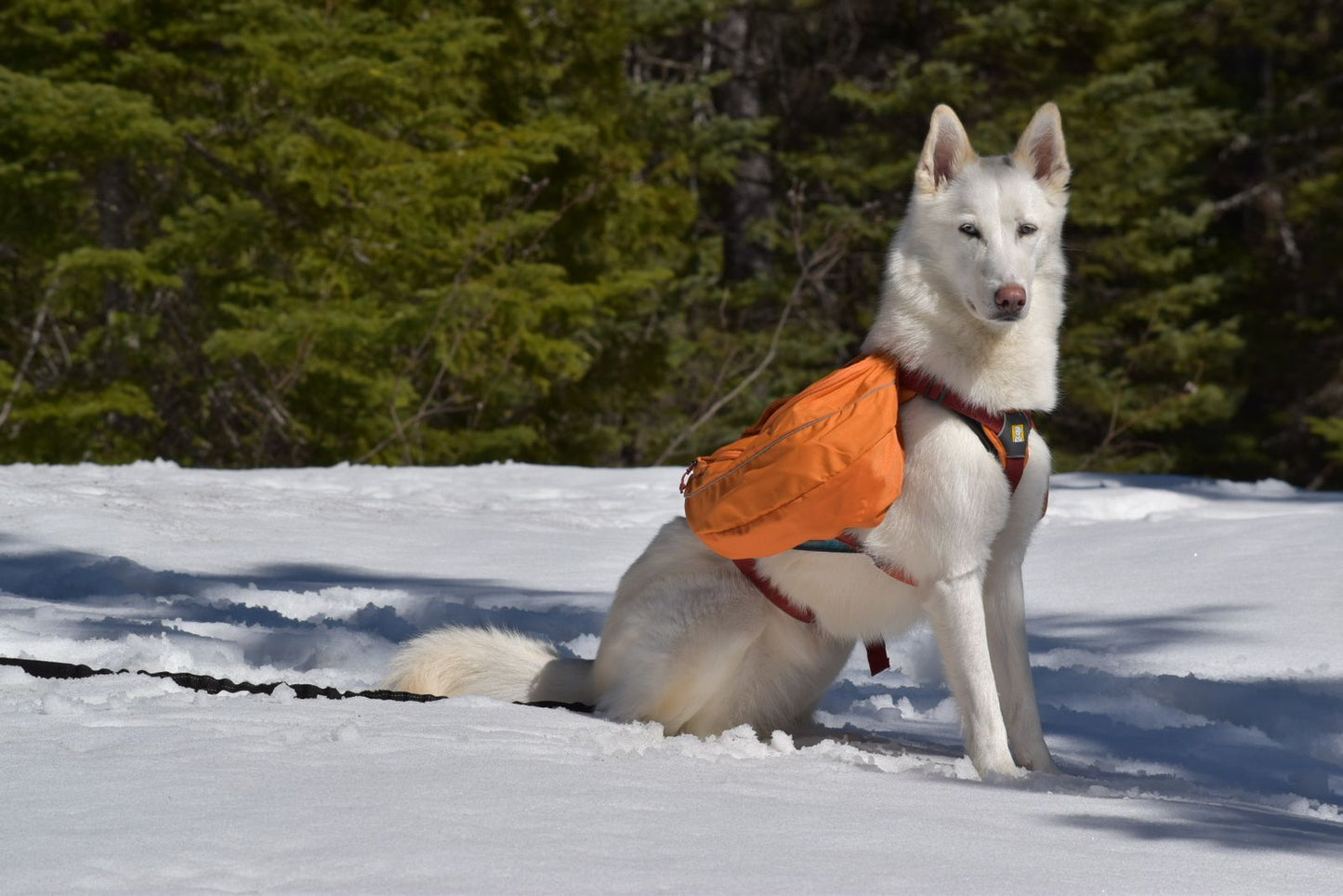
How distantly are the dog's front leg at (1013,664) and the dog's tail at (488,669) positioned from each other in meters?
1.04

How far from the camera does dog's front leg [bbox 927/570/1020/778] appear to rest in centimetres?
303

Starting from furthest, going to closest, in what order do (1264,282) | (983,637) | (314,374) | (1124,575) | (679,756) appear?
(1264,282), (314,374), (1124,575), (983,637), (679,756)

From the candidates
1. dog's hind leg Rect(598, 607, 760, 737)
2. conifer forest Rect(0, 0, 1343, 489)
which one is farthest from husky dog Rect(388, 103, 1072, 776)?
conifer forest Rect(0, 0, 1343, 489)

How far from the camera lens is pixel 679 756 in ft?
9.36

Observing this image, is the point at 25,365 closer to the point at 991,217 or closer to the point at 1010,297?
the point at 991,217

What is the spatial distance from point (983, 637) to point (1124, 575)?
116 inches

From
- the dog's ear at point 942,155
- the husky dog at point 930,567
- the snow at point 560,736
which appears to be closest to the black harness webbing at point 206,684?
the snow at point 560,736

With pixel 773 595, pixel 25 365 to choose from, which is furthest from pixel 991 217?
pixel 25 365

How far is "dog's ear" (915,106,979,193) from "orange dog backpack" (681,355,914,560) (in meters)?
0.49

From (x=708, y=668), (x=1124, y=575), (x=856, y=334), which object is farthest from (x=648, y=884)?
(x=856, y=334)

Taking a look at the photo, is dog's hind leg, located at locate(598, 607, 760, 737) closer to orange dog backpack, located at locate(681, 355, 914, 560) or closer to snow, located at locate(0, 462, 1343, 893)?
snow, located at locate(0, 462, 1343, 893)

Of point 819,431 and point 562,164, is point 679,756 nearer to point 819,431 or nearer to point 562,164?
point 819,431

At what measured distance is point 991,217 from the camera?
10.5ft

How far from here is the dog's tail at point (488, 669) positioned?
3369 millimetres
